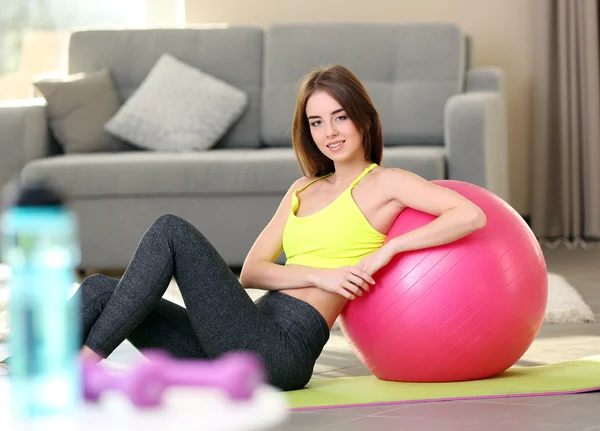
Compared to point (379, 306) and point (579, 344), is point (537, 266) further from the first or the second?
point (579, 344)

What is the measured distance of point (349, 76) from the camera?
7.91 ft

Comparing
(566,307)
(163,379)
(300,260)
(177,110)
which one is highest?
(163,379)

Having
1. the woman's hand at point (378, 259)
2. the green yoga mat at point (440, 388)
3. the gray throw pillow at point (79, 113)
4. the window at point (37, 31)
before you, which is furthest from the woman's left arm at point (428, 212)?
the window at point (37, 31)

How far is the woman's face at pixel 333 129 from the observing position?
2.38 meters

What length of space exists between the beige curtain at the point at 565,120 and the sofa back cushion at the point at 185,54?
4.83 ft

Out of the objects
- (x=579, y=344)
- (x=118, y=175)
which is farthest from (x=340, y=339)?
(x=118, y=175)

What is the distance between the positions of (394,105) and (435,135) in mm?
239

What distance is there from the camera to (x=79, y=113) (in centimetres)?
468

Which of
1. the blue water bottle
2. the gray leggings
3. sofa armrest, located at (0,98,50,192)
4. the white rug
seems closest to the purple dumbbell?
the blue water bottle

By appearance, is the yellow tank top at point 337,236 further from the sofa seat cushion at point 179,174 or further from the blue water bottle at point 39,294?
the sofa seat cushion at point 179,174

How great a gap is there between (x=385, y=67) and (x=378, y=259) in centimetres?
272

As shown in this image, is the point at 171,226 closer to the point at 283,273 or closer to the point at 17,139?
the point at 283,273

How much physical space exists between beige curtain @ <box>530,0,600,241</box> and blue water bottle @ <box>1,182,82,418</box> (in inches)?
183

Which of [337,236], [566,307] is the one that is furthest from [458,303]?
[566,307]
